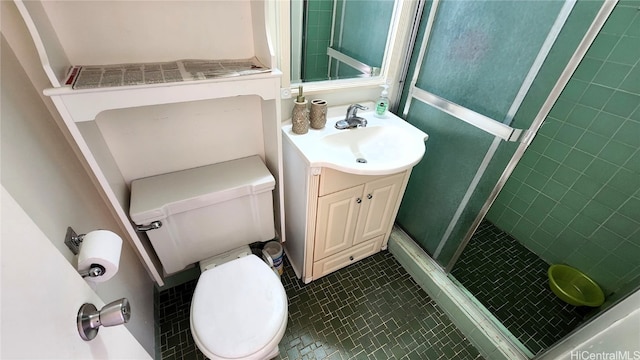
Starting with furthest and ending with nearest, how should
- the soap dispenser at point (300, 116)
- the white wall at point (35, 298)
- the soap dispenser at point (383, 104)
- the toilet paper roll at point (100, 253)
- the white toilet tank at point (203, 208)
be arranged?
1. the soap dispenser at point (383, 104)
2. the soap dispenser at point (300, 116)
3. the white toilet tank at point (203, 208)
4. the toilet paper roll at point (100, 253)
5. the white wall at point (35, 298)

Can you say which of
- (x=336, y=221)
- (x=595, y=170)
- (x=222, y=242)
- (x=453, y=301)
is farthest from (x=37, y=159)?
(x=595, y=170)

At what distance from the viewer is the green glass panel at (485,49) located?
36.0 inches

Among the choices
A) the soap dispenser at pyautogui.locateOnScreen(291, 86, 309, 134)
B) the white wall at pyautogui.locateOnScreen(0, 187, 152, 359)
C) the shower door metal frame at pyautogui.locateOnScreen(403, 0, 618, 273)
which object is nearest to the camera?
the white wall at pyautogui.locateOnScreen(0, 187, 152, 359)

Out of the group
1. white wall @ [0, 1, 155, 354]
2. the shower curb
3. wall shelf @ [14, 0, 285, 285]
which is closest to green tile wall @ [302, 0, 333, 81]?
wall shelf @ [14, 0, 285, 285]

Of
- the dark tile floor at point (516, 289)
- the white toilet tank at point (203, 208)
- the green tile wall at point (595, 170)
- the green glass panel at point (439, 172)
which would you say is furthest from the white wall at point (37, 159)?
the green tile wall at point (595, 170)

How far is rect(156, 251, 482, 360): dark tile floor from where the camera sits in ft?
4.24

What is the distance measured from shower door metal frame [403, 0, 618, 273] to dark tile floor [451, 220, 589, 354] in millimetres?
278

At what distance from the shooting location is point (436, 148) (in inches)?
54.3

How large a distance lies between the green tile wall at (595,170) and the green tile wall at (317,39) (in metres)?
1.28

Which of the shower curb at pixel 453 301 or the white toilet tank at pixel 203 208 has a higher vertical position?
the white toilet tank at pixel 203 208

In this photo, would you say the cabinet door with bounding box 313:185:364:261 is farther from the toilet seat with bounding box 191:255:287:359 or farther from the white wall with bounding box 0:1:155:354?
the white wall with bounding box 0:1:155:354

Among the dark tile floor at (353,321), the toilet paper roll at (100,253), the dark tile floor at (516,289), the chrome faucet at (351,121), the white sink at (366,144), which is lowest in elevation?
the dark tile floor at (353,321)

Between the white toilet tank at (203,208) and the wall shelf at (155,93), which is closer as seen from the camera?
the wall shelf at (155,93)

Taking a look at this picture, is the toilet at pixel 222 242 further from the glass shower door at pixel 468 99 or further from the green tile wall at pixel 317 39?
the glass shower door at pixel 468 99
